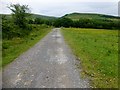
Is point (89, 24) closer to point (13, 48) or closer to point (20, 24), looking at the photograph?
point (20, 24)

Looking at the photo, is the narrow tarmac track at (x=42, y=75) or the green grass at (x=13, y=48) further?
the green grass at (x=13, y=48)

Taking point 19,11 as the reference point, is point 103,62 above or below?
below

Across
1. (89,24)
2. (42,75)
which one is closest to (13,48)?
(42,75)

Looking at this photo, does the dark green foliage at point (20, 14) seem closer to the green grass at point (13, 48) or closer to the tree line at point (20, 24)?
the tree line at point (20, 24)

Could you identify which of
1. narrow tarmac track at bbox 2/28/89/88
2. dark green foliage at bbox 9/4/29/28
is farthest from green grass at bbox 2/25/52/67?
dark green foliage at bbox 9/4/29/28

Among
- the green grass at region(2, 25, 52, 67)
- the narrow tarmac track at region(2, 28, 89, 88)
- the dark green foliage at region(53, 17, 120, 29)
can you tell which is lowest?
the narrow tarmac track at region(2, 28, 89, 88)

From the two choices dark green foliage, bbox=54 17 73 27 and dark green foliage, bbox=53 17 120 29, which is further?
dark green foliage, bbox=54 17 73 27

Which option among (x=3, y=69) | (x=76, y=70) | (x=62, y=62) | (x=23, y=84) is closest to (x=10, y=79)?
(x=23, y=84)

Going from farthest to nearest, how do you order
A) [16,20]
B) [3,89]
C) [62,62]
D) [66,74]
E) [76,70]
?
1. [16,20]
2. [62,62]
3. [76,70]
4. [66,74]
5. [3,89]

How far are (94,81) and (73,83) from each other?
92 centimetres

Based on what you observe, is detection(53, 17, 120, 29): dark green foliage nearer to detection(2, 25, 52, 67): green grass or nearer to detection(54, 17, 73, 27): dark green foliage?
detection(54, 17, 73, 27): dark green foliage

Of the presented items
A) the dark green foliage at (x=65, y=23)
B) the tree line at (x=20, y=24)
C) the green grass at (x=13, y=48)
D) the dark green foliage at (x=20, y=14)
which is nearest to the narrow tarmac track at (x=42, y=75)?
the green grass at (x=13, y=48)

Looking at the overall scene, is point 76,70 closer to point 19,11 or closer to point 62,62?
point 62,62

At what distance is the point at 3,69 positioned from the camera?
1266cm
